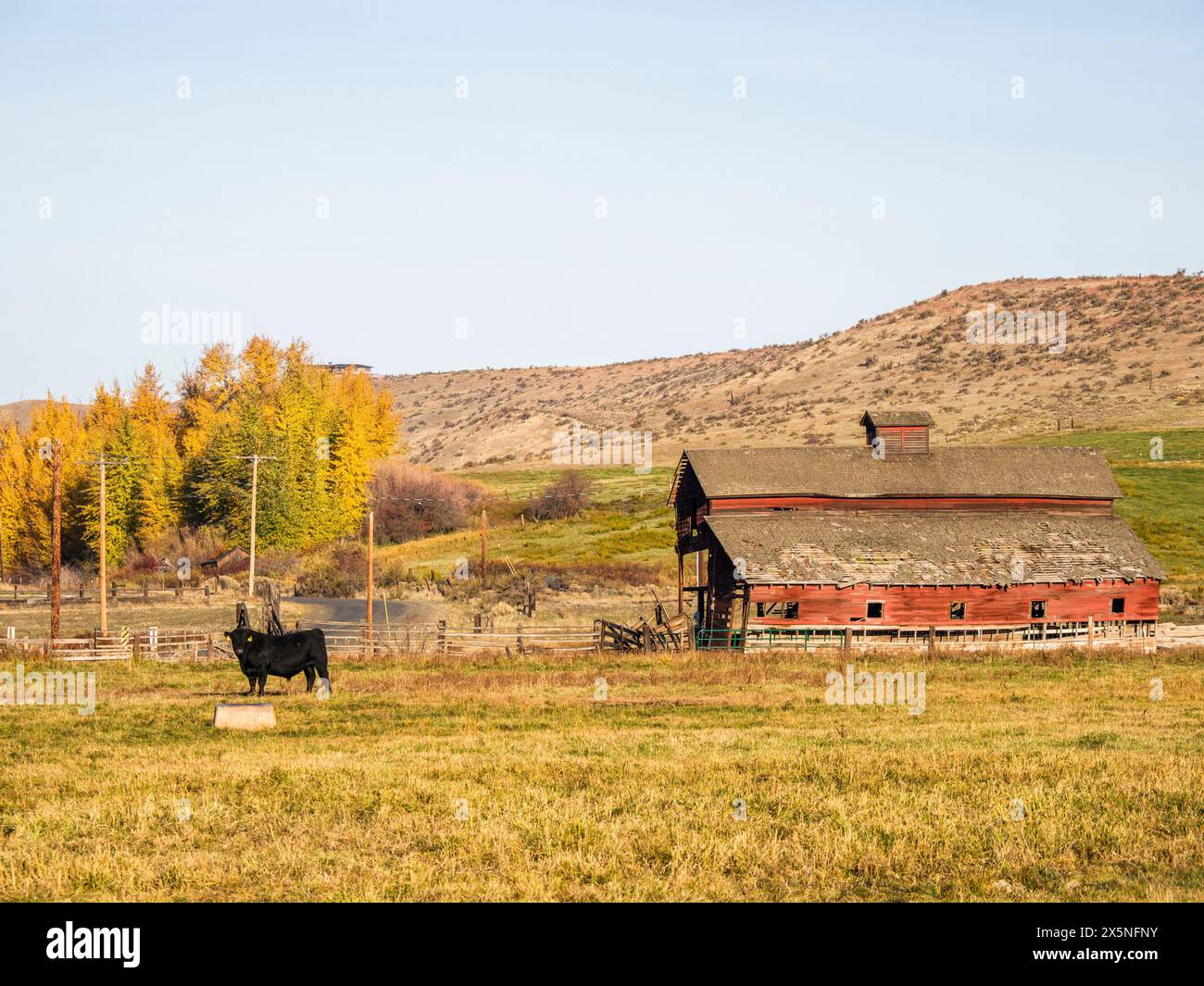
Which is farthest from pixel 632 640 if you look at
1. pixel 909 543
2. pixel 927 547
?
pixel 927 547

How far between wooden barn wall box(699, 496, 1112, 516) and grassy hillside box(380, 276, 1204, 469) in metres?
58.7

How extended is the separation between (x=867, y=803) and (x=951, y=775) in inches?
101

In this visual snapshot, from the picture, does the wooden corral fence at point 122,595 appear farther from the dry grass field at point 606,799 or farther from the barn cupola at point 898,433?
the dry grass field at point 606,799

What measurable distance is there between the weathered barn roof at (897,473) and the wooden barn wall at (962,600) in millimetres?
4942

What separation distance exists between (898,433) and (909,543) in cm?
642

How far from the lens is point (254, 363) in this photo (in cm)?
10306

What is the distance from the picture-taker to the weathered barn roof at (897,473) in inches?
1923

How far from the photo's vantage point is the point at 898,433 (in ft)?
168

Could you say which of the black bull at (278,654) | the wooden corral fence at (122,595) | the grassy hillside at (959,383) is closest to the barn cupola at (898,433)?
the black bull at (278,654)

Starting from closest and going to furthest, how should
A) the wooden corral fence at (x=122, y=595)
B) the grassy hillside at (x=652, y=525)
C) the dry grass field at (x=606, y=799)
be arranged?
the dry grass field at (x=606, y=799), the wooden corral fence at (x=122, y=595), the grassy hillside at (x=652, y=525)

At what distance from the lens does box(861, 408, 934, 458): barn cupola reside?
168 ft

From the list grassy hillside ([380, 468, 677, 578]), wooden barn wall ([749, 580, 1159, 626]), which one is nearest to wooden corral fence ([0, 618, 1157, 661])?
wooden barn wall ([749, 580, 1159, 626])

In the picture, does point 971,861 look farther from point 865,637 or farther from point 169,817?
point 865,637
